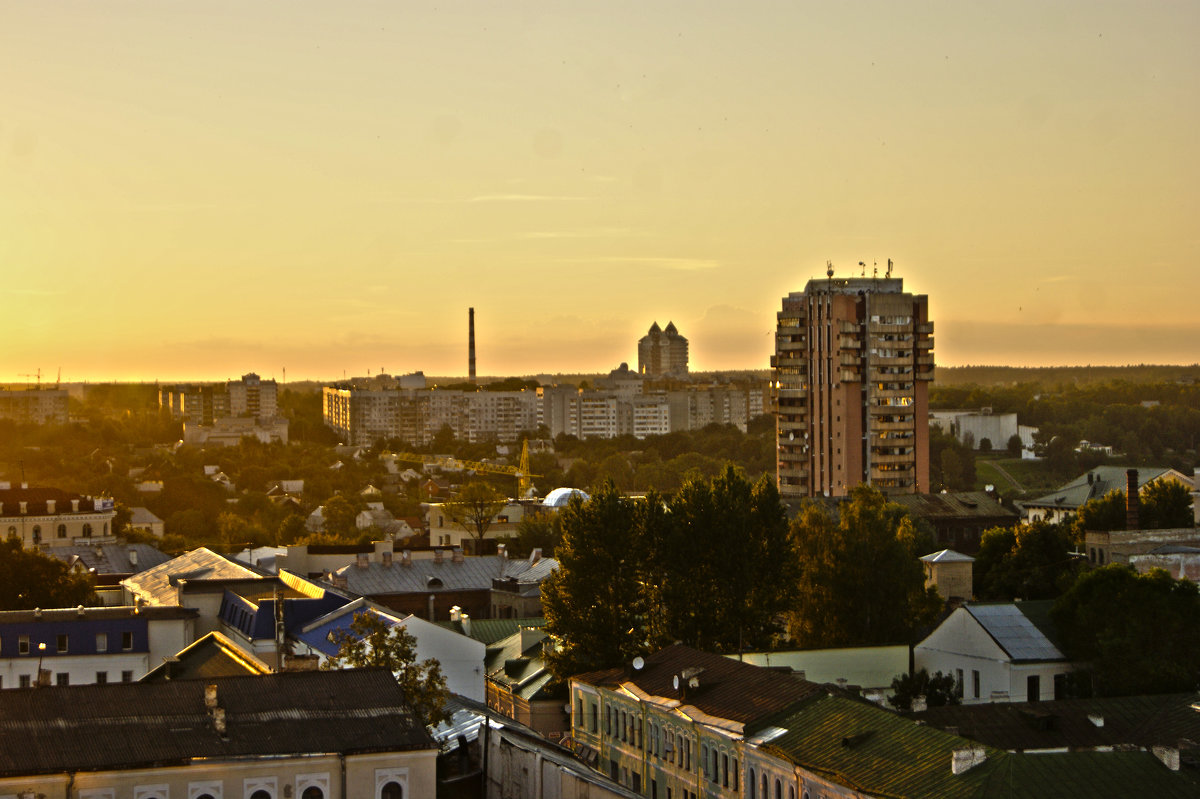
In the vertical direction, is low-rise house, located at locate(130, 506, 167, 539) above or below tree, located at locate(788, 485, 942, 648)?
below

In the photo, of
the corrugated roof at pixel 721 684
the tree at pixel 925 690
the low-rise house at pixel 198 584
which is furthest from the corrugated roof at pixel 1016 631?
the low-rise house at pixel 198 584

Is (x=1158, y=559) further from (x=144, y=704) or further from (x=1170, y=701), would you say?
(x=144, y=704)

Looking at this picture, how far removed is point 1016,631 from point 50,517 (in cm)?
7420

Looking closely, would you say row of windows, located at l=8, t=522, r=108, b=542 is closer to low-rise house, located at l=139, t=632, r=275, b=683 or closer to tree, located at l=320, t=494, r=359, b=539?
tree, located at l=320, t=494, r=359, b=539

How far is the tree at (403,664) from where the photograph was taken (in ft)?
126

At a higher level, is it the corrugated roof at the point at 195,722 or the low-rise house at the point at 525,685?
the corrugated roof at the point at 195,722

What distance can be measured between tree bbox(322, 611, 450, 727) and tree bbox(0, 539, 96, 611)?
86.2 feet

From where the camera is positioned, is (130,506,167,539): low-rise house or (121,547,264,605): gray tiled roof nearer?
(121,547,264,605): gray tiled roof

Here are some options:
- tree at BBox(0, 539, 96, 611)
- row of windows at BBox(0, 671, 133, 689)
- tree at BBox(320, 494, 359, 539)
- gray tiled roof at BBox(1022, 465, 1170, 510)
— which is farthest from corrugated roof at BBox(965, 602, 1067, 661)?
tree at BBox(320, 494, 359, 539)

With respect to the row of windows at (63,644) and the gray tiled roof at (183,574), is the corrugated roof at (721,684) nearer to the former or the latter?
the row of windows at (63,644)

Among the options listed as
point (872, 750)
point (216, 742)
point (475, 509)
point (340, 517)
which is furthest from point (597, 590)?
point (340, 517)

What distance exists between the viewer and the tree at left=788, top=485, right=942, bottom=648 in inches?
2361

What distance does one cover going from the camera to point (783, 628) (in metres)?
61.4

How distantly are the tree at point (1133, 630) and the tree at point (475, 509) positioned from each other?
65.1m
